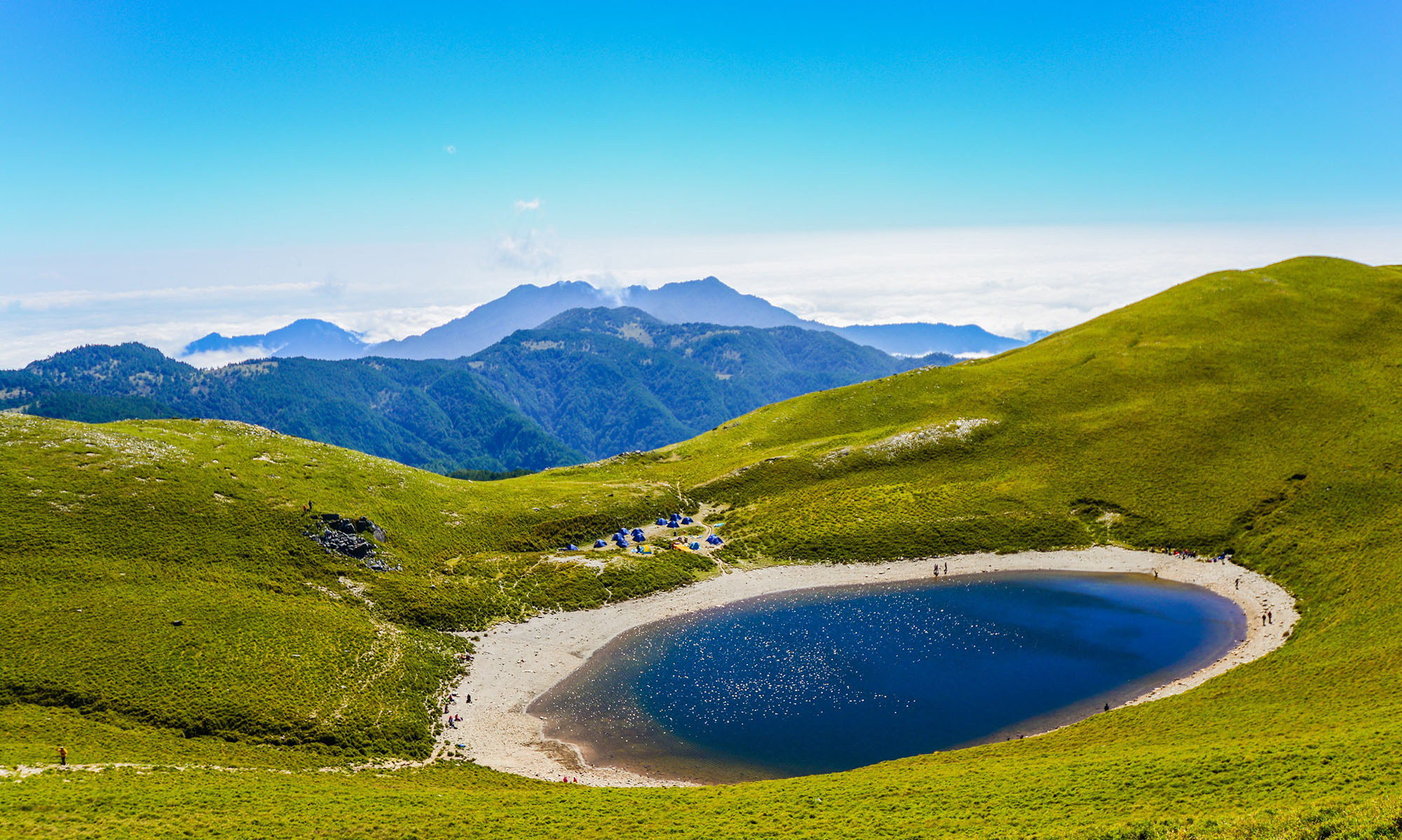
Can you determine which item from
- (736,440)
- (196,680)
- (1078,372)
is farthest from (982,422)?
(196,680)

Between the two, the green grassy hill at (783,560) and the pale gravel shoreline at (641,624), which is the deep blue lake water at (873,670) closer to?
the pale gravel shoreline at (641,624)

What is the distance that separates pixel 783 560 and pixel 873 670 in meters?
32.8

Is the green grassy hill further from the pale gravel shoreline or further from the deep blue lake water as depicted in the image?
the deep blue lake water

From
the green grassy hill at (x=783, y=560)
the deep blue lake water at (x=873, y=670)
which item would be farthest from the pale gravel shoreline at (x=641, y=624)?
the green grassy hill at (x=783, y=560)

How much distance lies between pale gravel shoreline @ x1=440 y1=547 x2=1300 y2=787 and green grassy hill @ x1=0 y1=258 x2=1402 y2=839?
10.5 feet

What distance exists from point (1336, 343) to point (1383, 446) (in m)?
44.9

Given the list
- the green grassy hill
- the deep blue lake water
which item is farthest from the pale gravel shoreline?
the green grassy hill

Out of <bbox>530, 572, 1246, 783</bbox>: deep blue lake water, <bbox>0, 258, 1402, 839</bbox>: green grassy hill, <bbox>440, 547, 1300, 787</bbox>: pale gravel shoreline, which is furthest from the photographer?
<bbox>530, 572, 1246, 783</bbox>: deep blue lake water

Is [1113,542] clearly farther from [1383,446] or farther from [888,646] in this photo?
[888,646]

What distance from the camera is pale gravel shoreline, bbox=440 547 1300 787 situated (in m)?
58.1

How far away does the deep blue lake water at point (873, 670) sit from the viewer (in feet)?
192

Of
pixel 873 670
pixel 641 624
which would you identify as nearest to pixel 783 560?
pixel 641 624

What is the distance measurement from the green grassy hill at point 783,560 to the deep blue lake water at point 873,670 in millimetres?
7016

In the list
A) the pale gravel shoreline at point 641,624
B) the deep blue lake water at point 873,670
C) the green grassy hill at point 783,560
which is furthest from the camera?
the deep blue lake water at point 873,670
